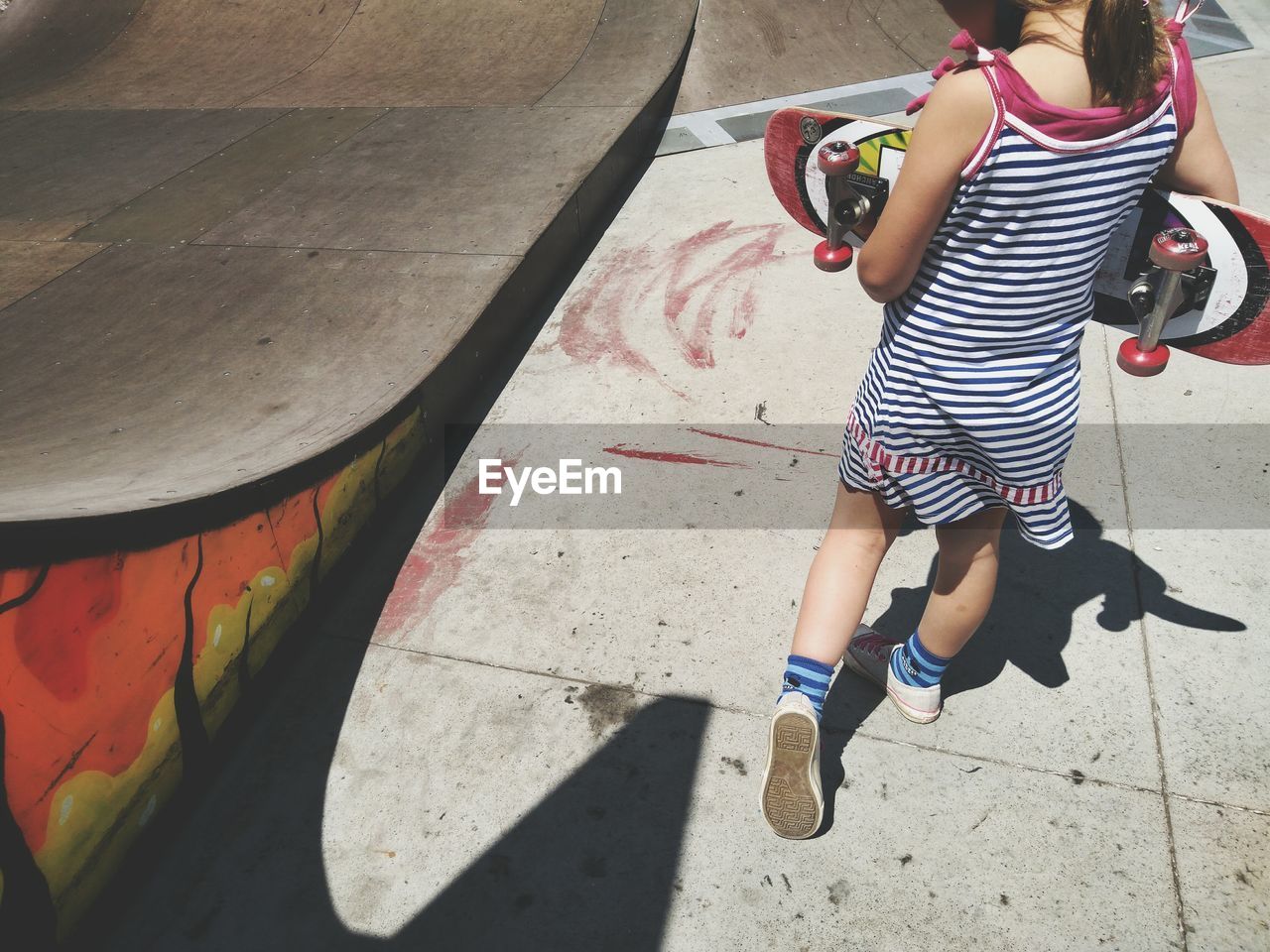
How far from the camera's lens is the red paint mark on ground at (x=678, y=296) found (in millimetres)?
4020

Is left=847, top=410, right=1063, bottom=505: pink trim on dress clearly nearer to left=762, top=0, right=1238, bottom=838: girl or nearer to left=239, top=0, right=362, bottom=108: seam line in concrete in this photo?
left=762, top=0, right=1238, bottom=838: girl

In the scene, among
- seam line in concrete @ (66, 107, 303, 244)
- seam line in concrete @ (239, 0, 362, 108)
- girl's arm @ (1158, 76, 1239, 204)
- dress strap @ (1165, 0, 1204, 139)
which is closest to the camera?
dress strap @ (1165, 0, 1204, 139)

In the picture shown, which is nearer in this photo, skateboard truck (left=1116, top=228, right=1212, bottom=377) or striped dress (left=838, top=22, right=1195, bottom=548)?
striped dress (left=838, top=22, right=1195, bottom=548)

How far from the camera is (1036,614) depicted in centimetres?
264

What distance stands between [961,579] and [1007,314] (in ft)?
2.27

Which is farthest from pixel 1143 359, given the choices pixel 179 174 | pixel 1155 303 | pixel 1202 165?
pixel 179 174

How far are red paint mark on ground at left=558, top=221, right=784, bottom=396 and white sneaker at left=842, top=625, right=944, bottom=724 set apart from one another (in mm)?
1550

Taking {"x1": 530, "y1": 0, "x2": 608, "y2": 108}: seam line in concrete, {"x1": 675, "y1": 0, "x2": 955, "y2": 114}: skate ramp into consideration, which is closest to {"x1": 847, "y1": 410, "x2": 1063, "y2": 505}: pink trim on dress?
{"x1": 530, "y1": 0, "x2": 608, "y2": 108}: seam line in concrete

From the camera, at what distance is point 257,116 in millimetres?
6324

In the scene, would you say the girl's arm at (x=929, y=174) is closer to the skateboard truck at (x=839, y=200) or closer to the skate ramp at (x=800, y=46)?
the skateboard truck at (x=839, y=200)

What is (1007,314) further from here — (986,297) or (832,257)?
(832,257)

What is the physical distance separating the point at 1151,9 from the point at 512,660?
2.14 m

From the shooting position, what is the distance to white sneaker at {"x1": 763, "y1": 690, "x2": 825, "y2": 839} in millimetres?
2025

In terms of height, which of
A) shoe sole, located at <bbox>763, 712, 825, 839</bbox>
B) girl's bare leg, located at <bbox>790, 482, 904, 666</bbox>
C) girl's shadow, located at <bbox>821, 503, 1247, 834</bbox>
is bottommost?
girl's shadow, located at <bbox>821, 503, 1247, 834</bbox>
